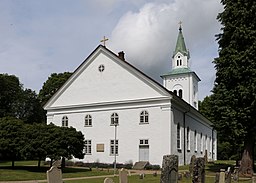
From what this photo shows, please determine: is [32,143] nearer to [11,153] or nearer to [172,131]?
[11,153]

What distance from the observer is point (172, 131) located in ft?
122

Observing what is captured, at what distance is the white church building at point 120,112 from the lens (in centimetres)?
3716

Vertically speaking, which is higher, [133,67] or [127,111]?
[133,67]

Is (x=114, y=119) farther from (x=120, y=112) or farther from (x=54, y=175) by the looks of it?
(x=54, y=175)

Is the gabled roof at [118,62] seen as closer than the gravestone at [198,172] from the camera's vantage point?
No

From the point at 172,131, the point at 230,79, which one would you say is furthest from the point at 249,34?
the point at 172,131

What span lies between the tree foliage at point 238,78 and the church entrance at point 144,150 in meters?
10.1

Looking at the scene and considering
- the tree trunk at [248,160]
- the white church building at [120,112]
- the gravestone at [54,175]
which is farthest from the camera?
the white church building at [120,112]

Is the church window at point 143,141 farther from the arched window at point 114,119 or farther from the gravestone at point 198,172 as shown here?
the gravestone at point 198,172

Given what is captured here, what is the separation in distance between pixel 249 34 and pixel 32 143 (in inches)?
749

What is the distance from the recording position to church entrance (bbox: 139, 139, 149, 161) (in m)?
37.3

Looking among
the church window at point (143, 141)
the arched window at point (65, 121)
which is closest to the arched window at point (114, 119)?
the church window at point (143, 141)

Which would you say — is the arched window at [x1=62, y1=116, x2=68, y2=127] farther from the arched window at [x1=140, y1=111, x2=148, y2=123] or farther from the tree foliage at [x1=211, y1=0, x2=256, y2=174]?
the tree foliage at [x1=211, y1=0, x2=256, y2=174]

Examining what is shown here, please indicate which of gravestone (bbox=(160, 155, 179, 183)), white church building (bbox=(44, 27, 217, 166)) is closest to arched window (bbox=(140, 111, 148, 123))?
white church building (bbox=(44, 27, 217, 166))
